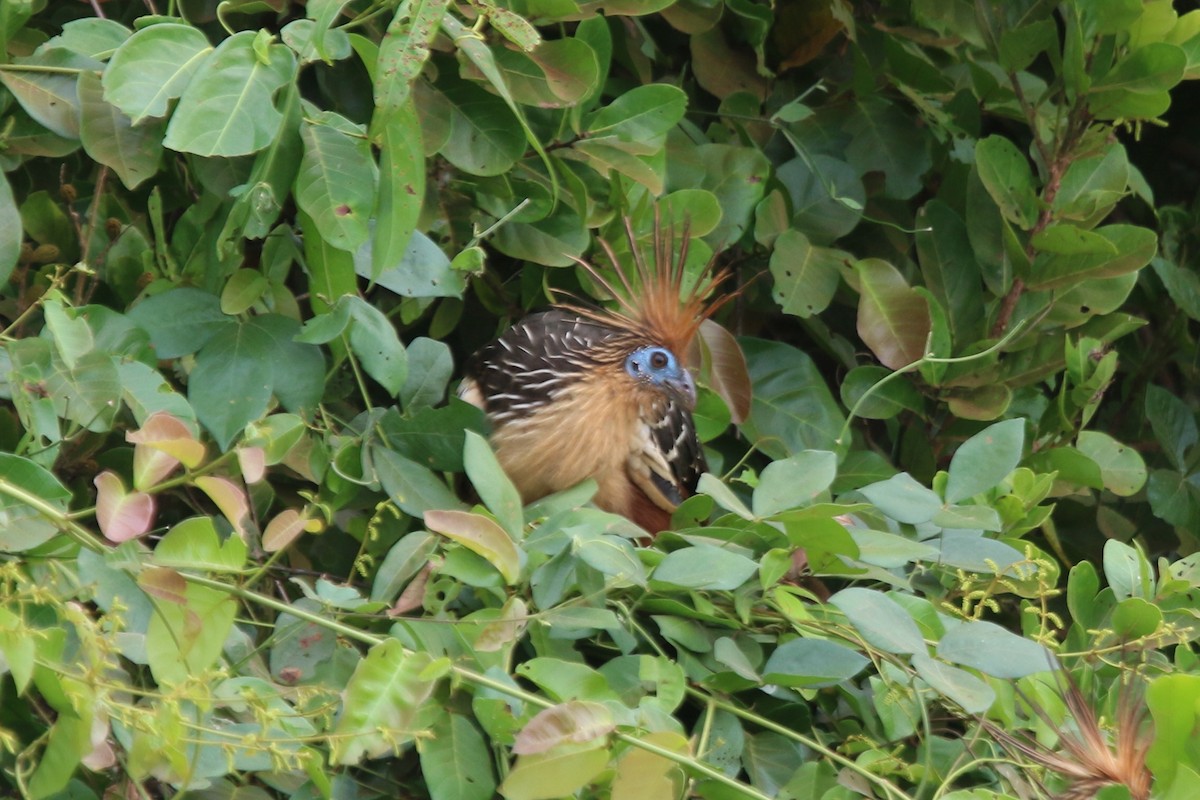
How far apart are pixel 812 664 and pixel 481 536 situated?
18.4 inches

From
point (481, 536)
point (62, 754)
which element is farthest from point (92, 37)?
point (62, 754)

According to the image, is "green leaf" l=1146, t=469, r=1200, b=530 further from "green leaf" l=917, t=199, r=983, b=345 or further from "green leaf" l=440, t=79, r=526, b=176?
"green leaf" l=440, t=79, r=526, b=176

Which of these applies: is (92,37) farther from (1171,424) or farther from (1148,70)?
(1171,424)

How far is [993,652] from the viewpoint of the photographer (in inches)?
65.4

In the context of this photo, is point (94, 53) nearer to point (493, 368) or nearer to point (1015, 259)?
point (493, 368)

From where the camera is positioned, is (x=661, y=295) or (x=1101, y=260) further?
(x=661, y=295)

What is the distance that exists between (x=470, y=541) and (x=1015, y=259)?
6.02 ft

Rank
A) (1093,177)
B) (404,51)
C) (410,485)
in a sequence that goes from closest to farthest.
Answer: (404,51), (410,485), (1093,177)

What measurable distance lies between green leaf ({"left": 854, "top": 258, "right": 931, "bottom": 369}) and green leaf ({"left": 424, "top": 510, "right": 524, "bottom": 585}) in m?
1.55

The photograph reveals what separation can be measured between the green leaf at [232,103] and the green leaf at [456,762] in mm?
837

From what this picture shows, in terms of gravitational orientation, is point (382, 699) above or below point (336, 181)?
below

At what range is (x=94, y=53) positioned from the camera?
209 centimetres

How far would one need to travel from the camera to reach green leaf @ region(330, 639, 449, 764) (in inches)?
56.1

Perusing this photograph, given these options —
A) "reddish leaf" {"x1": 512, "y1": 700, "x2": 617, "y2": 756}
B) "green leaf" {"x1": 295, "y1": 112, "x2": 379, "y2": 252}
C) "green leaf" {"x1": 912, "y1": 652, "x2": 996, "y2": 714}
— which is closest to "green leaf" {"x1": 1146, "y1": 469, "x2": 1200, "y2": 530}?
"green leaf" {"x1": 912, "y1": 652, "x2": 996, "y2": 714}
